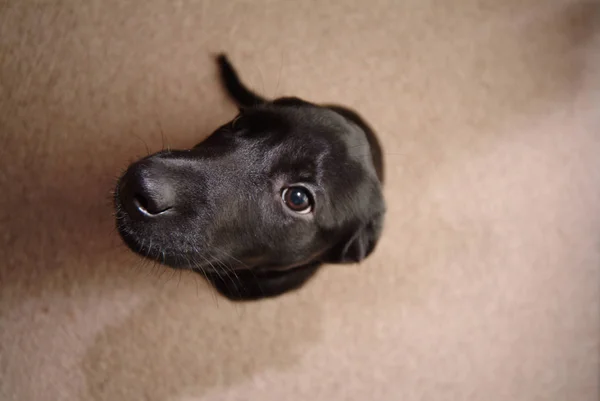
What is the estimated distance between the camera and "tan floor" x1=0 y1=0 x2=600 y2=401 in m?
1.88

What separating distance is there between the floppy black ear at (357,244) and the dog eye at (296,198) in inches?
9.4

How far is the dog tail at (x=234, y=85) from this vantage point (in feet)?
6.57

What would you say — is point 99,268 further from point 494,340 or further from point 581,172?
A: point 581,172

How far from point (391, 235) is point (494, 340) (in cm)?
65

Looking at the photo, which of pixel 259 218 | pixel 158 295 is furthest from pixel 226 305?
pixel 259 218

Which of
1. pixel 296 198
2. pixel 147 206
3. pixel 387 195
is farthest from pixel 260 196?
pixel 387 195

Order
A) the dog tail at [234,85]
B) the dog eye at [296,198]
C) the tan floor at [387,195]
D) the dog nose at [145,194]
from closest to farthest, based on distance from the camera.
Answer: the dog nose at [145,194] → the dog eye at [296,198] → the tan floor at [387,195] → the dog tail at [234,85]

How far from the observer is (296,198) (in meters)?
1.38

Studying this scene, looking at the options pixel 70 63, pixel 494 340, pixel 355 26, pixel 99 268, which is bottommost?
pixel 494 340

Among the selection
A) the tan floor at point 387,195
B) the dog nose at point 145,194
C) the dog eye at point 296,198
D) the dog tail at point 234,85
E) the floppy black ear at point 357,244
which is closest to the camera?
the dog nose at point 145,194

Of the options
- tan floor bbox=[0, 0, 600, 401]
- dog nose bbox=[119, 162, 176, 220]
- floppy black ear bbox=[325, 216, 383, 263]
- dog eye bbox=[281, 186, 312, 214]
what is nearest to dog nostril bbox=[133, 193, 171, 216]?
dog nose bbox=[119, 162, 176, 220]

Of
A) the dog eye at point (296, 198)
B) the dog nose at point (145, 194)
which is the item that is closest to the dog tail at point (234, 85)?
the dog eye at point (296, 198)

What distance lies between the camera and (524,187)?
2.25m

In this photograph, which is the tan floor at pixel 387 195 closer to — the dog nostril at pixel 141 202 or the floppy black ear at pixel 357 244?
the floppy black ear at pixel 357 244
